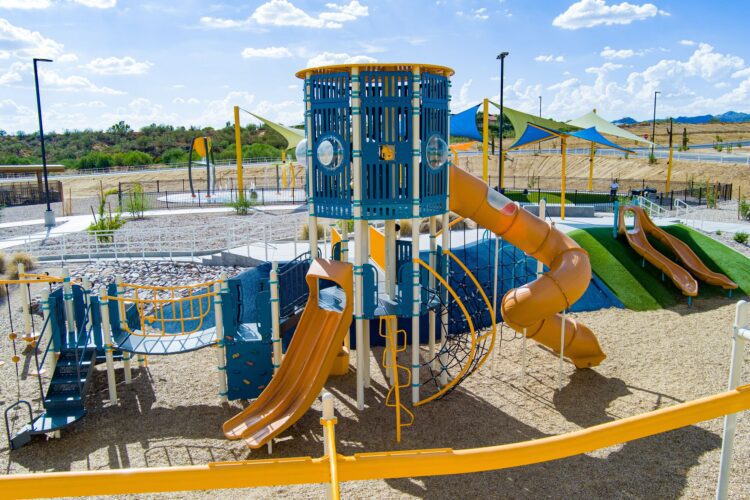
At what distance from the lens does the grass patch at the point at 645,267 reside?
47.2 feet

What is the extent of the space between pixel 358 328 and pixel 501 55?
18707mm

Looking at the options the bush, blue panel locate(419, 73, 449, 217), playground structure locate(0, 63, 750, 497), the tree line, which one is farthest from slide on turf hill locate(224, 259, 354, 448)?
the bush

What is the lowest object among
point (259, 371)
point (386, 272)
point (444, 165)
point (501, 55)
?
point (259, 371)

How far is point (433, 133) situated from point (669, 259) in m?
10.2

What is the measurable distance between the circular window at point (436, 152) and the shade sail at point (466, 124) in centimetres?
1429

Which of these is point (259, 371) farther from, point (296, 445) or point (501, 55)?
point (501, 55)

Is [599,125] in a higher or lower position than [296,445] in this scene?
higher

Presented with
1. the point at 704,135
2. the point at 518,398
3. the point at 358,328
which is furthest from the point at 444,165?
the point at 704,135

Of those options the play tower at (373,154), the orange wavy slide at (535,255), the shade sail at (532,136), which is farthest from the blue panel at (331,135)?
the shade sail at (532,136)

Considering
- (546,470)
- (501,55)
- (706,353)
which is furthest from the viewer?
(501,55)

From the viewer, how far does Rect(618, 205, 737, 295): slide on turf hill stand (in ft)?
49.2

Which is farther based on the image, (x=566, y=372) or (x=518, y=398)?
(x=566, y=372)

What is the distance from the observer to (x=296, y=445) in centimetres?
791

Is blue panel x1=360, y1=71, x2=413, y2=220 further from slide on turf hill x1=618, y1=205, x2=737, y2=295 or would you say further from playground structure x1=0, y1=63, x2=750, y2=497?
slide on turf hill x1=618, y1=205, x2=737, y2=295
